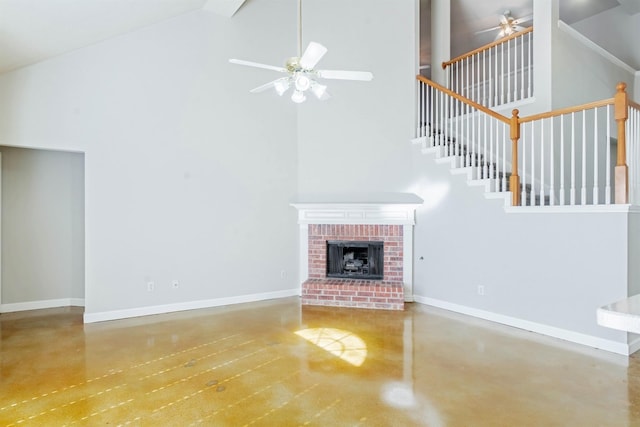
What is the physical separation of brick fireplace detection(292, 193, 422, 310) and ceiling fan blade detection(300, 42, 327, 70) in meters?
2.74

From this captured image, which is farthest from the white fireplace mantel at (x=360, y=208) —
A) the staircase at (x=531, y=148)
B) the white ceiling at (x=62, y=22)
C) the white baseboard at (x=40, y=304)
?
Result: the white baseboard at (x=40, y=304)

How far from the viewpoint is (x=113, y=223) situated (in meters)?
4.51

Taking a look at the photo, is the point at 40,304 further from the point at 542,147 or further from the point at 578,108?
the point at 578,108

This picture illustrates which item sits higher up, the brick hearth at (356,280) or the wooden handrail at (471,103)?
the wooden handrail at (471,103)

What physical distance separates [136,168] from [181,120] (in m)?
0.87

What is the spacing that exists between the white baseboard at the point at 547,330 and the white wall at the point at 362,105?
6.17ft

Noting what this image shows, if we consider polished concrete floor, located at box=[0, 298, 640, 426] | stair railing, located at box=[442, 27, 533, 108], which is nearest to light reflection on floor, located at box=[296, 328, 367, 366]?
polished concrete floor, located at box=[0, 298, 640, 426]

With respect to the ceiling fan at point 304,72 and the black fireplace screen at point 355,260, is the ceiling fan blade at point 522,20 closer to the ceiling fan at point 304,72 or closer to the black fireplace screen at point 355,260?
the black fireplace screen at point 355,260

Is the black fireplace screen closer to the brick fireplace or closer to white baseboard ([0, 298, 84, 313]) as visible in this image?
the brick fireplace

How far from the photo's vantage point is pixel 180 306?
195 inches

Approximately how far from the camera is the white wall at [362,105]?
546 centimetres

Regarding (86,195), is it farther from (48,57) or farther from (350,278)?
(350,278)

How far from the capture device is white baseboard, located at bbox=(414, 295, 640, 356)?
338cm

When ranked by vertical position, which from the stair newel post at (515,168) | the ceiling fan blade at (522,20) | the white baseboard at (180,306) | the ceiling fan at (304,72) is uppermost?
the ceiling fan blade at (522,20)
